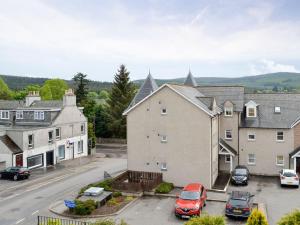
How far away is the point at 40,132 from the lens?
154 feet

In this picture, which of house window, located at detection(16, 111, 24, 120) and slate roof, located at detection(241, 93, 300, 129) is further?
house window, located at detection(16, 111, 24, 120)

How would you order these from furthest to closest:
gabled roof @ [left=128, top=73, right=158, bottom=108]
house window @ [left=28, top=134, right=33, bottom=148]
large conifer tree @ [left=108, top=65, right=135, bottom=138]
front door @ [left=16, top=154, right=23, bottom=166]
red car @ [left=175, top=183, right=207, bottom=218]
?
large conifer tree @ [left=108, top=65, right=135, bottom=138] → gabled roof @ [left=128, top=73, right=158, bottom=108] → house window @ [left=28, top=134, right=33, bottom=148] → front door @ [left=16, top=154, right=23, bottom=166] → red car @ [left=175, top=183, right=207, bottom=218]

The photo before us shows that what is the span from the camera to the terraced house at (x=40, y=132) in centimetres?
4359

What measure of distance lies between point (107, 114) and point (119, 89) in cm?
595

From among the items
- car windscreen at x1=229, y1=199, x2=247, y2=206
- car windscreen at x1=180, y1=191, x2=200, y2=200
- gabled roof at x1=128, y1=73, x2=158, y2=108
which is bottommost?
car windscreen at x1=229, y1=199, x2=247, y2=206

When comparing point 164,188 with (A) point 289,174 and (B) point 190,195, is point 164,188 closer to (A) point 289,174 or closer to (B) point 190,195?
(B) point 190,195

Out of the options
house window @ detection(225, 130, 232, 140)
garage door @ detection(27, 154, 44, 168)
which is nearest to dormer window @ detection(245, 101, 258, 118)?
house window @ detection(225, 130, 232, 140)

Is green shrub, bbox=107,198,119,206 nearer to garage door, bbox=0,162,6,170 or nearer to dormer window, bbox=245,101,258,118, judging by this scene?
garage door, bbox=0,162,6,170

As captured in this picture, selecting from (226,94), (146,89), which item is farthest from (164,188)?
A: (146,89)

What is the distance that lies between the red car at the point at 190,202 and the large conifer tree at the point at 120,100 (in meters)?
42.6

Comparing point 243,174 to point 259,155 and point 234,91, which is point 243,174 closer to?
point 259,155

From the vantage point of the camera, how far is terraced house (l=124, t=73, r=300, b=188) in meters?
34.8

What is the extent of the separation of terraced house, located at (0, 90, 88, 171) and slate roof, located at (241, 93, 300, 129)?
26.6m

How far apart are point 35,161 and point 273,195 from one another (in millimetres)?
30434
